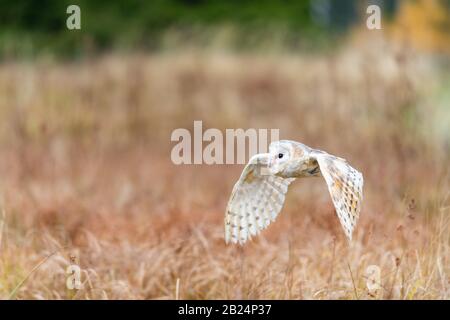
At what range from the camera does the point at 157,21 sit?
59.9 feet

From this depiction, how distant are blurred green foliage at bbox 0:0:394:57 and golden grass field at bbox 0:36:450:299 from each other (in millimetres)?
1806

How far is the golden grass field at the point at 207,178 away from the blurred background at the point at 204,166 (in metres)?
0.01

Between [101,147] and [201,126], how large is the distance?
114 centimetres

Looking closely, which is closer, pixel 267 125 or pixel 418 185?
pixel 418 185

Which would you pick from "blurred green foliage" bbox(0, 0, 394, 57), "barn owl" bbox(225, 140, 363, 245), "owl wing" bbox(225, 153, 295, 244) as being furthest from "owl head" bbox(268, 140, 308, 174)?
"blurred green foliage" bbox(0, 0, 394, 57)

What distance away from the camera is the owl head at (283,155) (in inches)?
106

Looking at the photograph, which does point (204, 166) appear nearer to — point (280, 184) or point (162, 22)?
point (280, 184)

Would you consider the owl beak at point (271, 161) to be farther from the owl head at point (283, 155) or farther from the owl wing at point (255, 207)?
the owl wing at point (255, 207)

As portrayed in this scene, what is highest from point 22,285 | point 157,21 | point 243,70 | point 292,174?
point 157,21

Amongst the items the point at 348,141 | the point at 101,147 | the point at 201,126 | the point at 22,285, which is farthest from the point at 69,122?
the point at 22,285

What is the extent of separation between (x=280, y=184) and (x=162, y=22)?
51.3 feet

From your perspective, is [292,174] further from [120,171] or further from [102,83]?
[102,83]

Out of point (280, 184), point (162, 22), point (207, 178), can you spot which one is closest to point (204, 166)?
point (207, 178)

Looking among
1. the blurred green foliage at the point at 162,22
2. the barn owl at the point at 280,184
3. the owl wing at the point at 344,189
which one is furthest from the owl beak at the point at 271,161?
the blurred green foliage at the point at 162,22
